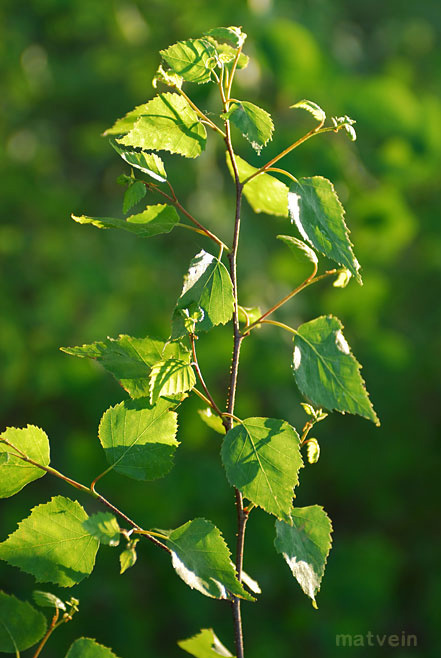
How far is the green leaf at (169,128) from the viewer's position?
429 mm

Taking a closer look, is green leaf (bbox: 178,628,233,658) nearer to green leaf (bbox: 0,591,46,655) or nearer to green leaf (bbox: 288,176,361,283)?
Result: green leaf (bbox: 0,591,46,655)

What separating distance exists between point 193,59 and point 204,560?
11.5 inches

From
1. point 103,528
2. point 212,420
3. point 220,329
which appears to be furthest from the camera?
point 220,329

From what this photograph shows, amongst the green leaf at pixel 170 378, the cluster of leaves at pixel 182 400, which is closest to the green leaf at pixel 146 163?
the cluster of leaves at pixel 182 400

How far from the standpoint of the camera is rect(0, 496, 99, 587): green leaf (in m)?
0.41

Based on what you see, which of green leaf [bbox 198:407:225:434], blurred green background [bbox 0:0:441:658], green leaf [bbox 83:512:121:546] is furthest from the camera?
blurred green background [bbox 0:0:441:658]

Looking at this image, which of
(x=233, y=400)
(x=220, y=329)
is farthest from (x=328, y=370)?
(x=220, y=329)

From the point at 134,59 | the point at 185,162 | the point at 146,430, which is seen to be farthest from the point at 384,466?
the point at 146,430

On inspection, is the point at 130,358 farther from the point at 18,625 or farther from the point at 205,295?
the point at 18,625

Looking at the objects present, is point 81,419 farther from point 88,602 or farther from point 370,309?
point 370,309

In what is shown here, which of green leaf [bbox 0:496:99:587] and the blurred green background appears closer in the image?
green leaf [bbox 0:496:99:587]

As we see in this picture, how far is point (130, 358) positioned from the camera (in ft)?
1.42

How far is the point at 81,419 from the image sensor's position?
2516 millimetres

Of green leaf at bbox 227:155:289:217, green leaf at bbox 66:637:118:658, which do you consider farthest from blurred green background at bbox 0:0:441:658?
green leaf at bbox 66:637:118:658
